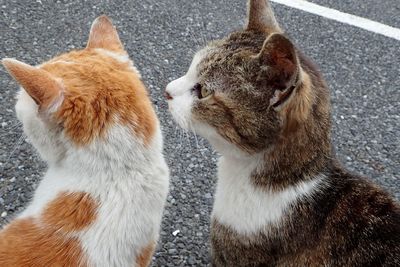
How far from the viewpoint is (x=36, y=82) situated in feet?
5.31

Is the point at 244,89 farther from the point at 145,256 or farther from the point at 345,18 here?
the point at 345,18

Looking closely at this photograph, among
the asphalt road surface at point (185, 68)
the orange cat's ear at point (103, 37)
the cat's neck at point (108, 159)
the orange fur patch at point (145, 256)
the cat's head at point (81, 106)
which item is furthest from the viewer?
the asphalt road surface at point (185, 68)

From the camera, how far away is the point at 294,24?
366cm

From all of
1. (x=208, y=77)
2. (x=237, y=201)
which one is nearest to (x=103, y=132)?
(x=208, y=77)

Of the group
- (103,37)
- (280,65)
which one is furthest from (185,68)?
(280,65)

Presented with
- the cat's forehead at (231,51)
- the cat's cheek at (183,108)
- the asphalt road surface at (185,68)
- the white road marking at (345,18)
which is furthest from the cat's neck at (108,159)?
the white road marking at (345,18)

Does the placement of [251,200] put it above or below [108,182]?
below

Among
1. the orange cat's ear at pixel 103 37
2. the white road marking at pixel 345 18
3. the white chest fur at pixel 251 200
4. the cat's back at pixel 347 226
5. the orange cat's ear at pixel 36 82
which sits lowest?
the white road marking at pixel 345 18

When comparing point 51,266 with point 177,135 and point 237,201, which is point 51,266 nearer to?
point 237,201

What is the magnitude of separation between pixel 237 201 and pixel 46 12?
2.18 m

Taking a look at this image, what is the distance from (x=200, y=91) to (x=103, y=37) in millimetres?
502

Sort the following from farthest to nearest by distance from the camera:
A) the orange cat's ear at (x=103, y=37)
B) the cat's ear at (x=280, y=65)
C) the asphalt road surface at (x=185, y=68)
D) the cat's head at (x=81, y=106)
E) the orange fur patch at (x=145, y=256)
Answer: the asphalt road surface at (x=185, y=68), the orange cat's ear at (x=103, y=37), the orange fur patch at (x=145, y=256), the cat's head at (x=81, y=106), the cat's ear at (x=280, y=65)

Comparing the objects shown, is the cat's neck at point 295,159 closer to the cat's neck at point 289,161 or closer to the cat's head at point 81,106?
the cat's neck at point 289,161

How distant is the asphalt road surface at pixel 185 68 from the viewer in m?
2.49
